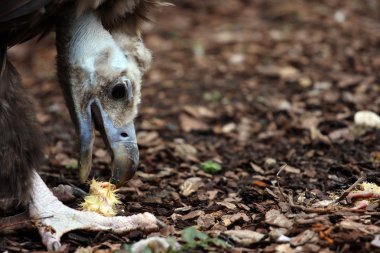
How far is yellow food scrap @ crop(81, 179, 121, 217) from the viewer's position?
3.99m

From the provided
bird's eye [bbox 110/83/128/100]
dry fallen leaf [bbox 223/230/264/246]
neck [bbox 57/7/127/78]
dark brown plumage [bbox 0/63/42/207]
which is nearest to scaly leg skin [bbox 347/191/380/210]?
dry fallen leaf [bbox 223/230/264/246]

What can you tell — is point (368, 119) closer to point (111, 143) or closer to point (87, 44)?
point (111, 143)

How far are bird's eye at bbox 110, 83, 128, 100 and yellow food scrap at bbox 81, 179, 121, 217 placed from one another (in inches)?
21.7

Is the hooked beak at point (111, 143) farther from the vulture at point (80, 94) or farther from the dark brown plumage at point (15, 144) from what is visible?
the dark brown plumage at point (15, 144)

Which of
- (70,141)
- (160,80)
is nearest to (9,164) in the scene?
(70,141)

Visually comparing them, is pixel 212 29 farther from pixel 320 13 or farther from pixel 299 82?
pixel 299 82

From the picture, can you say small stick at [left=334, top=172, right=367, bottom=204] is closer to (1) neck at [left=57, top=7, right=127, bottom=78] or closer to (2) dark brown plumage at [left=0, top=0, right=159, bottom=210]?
(1) neck at [left=57, top=7, right=127, bottom=78]

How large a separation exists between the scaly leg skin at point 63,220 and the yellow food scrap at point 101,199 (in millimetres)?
127

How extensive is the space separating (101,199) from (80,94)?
2.19ft

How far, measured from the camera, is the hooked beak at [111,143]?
4.04m

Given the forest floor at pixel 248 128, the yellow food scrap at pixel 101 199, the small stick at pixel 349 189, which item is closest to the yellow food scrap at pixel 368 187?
the small stick at pixel 349 189

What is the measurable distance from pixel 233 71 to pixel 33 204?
4.64 meters

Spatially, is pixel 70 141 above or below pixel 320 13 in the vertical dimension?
below

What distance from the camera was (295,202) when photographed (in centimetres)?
413
